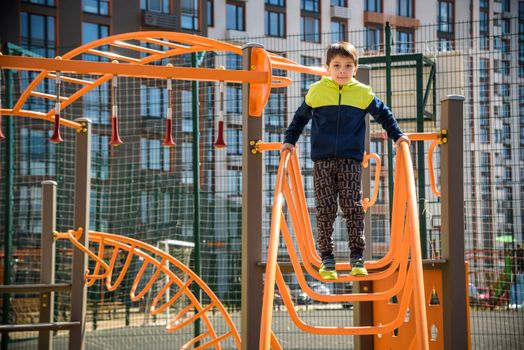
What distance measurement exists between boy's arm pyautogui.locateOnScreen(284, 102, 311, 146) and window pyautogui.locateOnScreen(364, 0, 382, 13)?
23.8 metres

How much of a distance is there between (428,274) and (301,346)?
19.4 feet

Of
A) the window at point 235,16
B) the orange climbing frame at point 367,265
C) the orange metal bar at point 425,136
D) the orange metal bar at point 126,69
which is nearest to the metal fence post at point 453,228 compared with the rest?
the orange metal bar at point 425,136

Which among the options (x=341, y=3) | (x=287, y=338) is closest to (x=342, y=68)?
(x=287, y=338)

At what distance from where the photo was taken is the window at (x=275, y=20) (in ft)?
87.2

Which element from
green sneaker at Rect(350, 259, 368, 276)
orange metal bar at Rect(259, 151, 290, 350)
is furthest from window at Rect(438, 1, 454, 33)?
orange metal bar at Rect(259, 151, 290, 350)

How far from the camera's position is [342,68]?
168 inches

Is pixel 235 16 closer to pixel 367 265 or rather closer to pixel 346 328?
pixel 367 265

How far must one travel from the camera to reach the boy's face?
4.27 meters

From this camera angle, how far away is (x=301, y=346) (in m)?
10.2

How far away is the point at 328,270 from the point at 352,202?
42cm

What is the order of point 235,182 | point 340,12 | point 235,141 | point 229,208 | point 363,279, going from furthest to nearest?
point 340,12 < point 235,141 < point 229,208 < point 235,182 < point 363,279

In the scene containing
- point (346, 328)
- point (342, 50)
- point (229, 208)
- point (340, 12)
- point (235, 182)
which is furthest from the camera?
point (340, 12)

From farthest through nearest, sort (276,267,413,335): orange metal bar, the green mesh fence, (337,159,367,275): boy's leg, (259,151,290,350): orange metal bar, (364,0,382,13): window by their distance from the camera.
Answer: (364,0,382,13): window < the green mesh fence < (337,159,367,275): boy's leg < (276,267,413,335): orange metal bar < (259,151,290,350): orange metal bar

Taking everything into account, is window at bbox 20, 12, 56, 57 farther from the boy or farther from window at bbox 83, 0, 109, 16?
the boy
